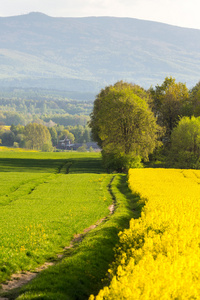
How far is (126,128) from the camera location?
73.8 metres

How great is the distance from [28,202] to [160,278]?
1036 inches

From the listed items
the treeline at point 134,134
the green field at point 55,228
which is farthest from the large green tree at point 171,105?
the green field at point 55,228

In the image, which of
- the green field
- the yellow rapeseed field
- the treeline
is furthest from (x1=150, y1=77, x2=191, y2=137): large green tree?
the yellow rapeseed field

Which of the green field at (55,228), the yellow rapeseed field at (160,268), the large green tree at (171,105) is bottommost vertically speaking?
the green field at (55,228)

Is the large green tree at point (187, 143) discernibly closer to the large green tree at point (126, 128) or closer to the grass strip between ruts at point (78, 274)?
the large green tree at point (126, 128)

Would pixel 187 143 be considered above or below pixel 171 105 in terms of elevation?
below

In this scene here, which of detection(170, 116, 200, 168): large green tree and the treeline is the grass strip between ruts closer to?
the treeline

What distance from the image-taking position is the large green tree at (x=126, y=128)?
7175cm

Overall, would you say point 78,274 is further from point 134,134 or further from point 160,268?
point 134,134

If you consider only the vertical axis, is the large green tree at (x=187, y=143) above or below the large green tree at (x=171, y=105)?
below

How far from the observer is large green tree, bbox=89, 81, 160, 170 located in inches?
2825

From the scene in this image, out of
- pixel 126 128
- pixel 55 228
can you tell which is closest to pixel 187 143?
pixel 126 128

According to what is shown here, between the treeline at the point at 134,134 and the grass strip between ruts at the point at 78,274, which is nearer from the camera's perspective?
the grass strip between ruts at the point at 78,274

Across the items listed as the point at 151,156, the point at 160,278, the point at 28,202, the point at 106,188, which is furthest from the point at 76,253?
the point at 151,156
